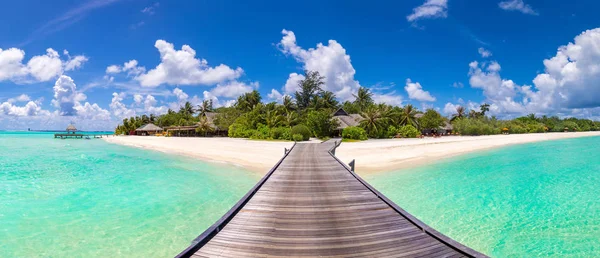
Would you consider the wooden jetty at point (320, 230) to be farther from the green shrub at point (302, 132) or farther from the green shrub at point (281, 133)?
the green shrub at point (281, 133)

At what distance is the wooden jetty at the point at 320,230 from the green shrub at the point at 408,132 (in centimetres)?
3674

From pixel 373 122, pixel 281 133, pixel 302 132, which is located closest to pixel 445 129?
pixel 373 122

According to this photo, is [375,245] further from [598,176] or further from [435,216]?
[598,176]

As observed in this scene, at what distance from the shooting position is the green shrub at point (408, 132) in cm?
4119

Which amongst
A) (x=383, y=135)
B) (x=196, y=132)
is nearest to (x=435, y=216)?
(x=383, y=135)

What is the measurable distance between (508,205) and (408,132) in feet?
111

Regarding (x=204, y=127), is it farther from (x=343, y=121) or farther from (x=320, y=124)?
(x=343, y=121)

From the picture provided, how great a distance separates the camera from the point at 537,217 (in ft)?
25.1

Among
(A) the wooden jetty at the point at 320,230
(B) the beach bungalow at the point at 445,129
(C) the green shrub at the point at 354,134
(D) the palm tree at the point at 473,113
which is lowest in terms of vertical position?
(A) the wooden jetty at the point at 320,230

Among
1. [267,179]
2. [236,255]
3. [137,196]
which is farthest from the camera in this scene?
[137,196]

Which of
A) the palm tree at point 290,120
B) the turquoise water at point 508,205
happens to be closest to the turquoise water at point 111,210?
the turquoise water at point 508,205

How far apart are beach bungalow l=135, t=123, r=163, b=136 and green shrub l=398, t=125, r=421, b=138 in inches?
2188

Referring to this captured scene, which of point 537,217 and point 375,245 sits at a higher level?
point 375,245

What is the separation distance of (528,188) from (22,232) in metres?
16.2
